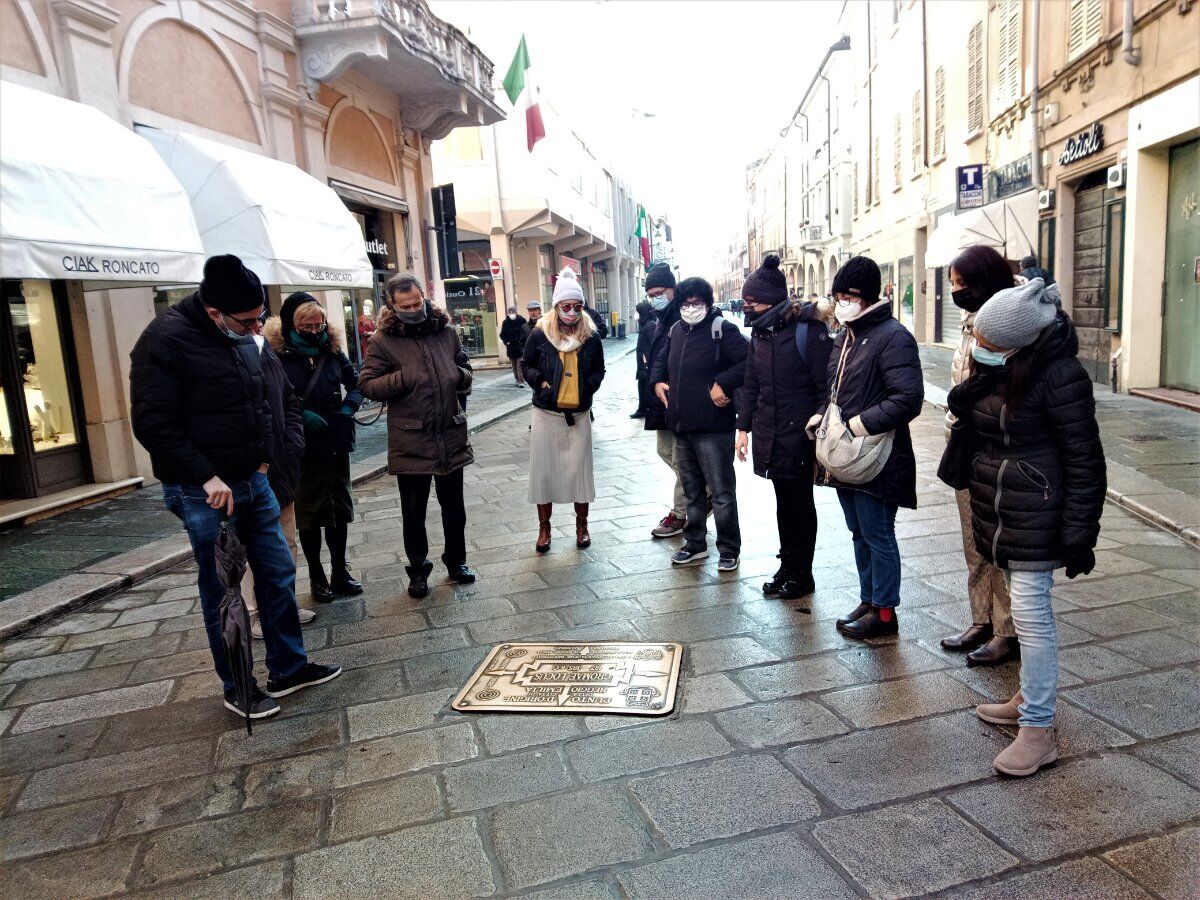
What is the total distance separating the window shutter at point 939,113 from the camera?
20594 mm

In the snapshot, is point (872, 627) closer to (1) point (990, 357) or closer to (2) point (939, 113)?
(1) point (990, 357)

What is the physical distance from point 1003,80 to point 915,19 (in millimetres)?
7657

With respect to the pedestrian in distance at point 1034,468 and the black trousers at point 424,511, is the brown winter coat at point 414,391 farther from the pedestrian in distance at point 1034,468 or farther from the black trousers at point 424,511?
the pedestrian in distance at point 1034,468

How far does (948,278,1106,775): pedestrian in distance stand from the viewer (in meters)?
2.72

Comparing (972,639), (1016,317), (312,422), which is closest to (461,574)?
(312,422)

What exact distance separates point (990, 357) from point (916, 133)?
23060 mm

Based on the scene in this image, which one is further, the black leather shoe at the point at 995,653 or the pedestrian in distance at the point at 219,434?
the black leather shoe at the point at 995,653

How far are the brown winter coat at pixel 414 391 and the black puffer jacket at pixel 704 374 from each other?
1.30m

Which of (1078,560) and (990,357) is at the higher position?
(990,357)

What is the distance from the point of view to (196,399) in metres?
3.39

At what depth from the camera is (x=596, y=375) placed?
5793 mm

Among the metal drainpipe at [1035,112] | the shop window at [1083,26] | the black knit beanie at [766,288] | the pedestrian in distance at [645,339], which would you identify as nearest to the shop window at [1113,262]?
the metal drainpipe at [1035,112]

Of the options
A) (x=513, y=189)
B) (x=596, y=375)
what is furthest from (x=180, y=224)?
(x=513, y=189)

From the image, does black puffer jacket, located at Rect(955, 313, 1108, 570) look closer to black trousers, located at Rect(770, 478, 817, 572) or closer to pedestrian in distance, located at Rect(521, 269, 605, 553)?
black trousers, located at Rect(770, 478, 817, 572)
